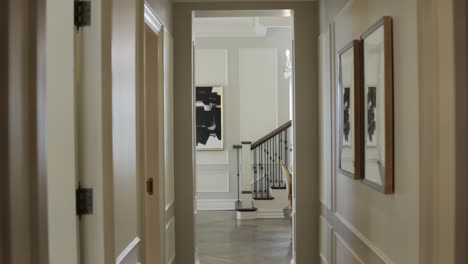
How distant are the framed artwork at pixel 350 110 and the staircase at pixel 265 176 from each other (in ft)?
14.3

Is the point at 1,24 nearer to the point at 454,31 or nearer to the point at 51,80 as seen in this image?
the point at 51,80

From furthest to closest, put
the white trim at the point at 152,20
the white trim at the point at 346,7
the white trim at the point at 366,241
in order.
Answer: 1. the white trim at the point at 152,20
2. the white trim at the point at 346,7
3. the white trim at the point at 366,241

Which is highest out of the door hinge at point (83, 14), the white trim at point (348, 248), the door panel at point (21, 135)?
the door hinge at point (83, 14)

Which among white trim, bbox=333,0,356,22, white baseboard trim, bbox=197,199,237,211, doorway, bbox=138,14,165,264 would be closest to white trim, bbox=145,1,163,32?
doorway, bbox=138,14,165,264

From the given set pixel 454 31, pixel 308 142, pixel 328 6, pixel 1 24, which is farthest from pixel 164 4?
pixel 1 24

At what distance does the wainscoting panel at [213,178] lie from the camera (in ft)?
27.1

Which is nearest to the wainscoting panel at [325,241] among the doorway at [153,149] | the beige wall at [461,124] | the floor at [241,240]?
the floor at [241,240]

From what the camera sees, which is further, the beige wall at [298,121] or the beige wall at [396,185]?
the beige wall at [298,121]

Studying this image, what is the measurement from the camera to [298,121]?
14.3 feet

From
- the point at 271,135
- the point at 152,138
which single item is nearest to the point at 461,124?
the point at 152,138

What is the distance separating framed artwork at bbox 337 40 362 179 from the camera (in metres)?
2.62

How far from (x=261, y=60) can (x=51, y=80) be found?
6673mm

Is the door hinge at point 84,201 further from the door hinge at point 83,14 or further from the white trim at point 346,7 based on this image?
the white trim at point 346,7

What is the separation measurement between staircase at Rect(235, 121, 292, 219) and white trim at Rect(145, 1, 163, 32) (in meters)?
4.24
